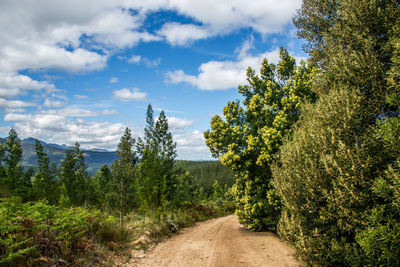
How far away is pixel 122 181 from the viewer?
1248 centimetres

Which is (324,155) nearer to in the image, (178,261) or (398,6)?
(398,6)

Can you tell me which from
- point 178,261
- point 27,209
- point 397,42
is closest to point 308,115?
point 397,42

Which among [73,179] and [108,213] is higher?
[108,213]

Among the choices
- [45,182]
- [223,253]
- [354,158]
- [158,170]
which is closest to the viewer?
[354,158]

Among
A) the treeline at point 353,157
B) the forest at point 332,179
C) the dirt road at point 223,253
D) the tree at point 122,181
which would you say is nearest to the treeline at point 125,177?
the tree at point 122,181

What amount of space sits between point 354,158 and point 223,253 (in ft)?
18.8

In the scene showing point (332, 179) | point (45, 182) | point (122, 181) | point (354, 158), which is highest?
point (354, 158)

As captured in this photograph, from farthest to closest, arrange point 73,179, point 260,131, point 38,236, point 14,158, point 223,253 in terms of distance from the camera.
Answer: point 73,179 < point 14,158 < point 260,131 < point 223,253 < point 38,236

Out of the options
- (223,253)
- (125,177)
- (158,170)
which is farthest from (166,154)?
(223,253)

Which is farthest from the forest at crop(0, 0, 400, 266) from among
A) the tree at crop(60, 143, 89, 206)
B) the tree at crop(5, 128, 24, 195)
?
the tree at crop(60, 143, 89, 206)

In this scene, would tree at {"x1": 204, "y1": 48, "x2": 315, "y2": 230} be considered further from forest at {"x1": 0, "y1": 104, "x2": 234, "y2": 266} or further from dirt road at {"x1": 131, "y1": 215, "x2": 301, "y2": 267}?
forest at {"x1": 0, "y1": 104, "x2": 234, "y2": 266}

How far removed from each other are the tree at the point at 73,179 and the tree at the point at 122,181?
1042 inches

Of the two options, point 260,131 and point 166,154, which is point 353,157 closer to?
point 260,131

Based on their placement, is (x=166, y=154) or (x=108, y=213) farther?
(x=166, y=154)
